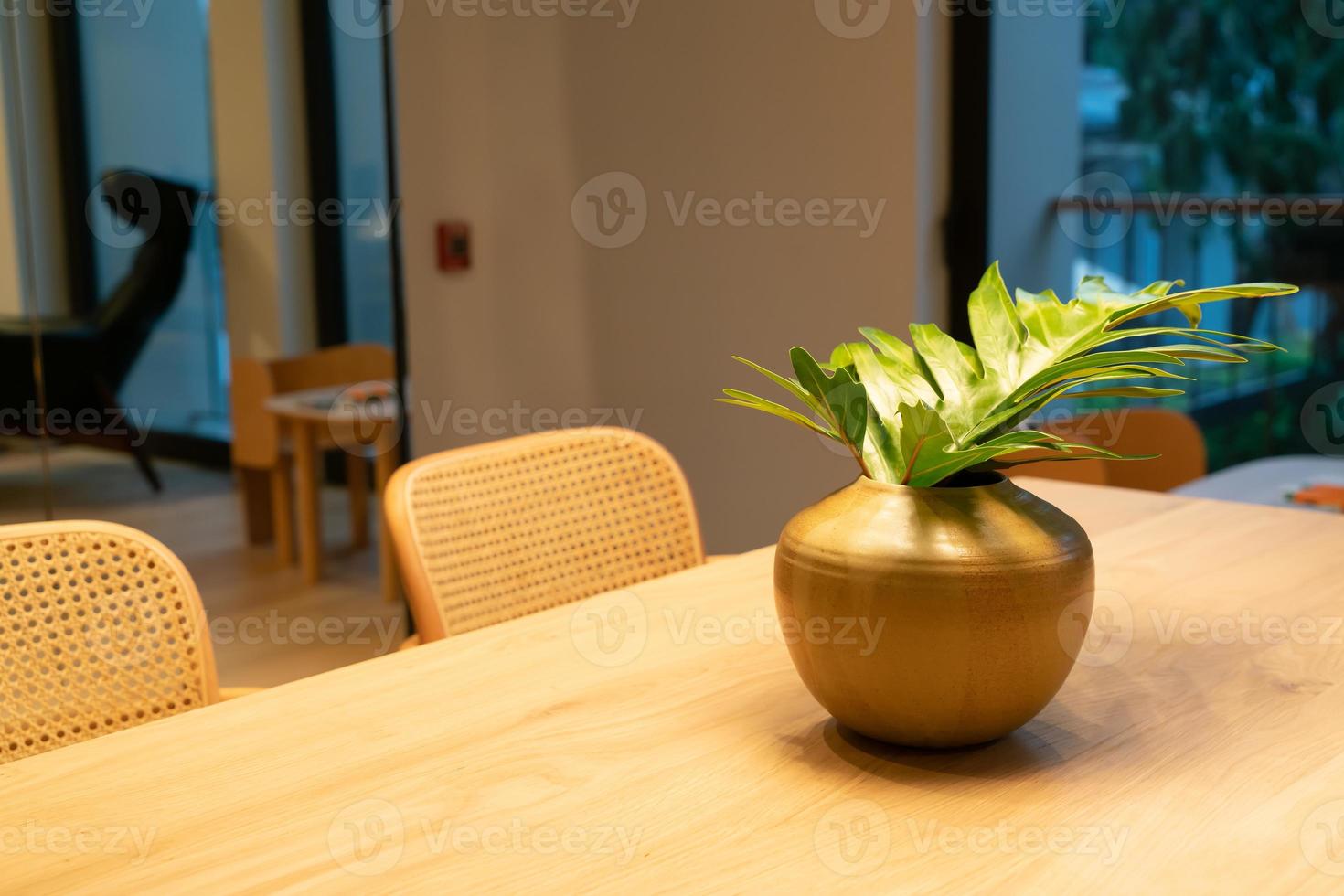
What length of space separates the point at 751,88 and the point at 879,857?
2525 millimetres

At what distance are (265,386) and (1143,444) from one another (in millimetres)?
1730

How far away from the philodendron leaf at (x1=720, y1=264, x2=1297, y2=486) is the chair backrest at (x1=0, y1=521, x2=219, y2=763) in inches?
23.5

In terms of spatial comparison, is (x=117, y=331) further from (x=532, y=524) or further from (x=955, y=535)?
(x=955, y=535)

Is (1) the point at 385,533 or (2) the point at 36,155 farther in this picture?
(1) the point at 385,533

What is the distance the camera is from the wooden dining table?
0.85 m

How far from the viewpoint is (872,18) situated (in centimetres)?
294

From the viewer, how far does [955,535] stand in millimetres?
962

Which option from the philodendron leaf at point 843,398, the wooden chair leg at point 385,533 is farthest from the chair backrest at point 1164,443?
the wooden chair leg at point 385,533

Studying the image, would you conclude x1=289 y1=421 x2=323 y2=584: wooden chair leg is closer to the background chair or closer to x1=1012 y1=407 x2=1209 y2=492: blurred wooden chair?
the background chair

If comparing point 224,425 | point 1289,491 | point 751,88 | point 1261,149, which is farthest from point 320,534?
point 1261,149

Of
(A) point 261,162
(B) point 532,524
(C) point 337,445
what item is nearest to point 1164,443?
(B) point 532,524

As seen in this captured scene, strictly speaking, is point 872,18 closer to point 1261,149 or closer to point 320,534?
point 1261,149

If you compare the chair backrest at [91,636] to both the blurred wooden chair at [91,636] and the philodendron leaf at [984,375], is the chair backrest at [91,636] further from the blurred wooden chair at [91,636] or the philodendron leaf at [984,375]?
the philodendron leaf at [984,375]

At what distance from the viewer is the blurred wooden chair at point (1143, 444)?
2.33m
